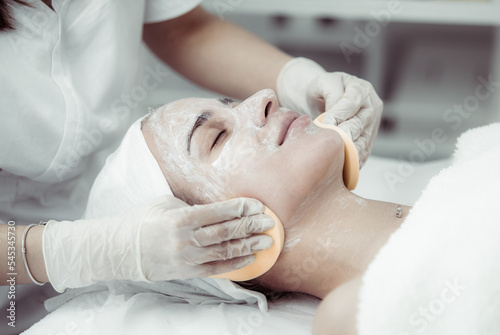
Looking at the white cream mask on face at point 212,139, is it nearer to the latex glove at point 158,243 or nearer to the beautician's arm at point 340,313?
the latex glove at point 158,243

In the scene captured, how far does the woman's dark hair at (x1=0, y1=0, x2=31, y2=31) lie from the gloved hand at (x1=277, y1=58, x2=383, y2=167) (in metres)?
0.83

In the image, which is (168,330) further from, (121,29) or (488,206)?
(121,29)

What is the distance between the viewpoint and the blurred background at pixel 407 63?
2.55 meters

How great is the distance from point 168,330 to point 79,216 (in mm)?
583

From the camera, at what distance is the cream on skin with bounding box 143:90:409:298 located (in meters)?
1.04

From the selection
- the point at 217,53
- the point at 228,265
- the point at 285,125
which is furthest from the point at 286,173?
the point at 217,53

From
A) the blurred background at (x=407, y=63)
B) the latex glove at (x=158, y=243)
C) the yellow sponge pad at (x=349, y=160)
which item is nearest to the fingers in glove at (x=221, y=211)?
the latex glove at (x=158, y=243)

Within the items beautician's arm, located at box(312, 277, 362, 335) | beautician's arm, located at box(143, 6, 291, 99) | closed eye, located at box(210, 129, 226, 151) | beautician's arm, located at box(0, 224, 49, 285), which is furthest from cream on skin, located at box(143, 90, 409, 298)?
beautician's arm, located at box(143, 6, 291, 99)

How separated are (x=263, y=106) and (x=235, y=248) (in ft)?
1.18

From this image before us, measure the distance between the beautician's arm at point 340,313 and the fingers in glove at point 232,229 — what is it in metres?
0.22

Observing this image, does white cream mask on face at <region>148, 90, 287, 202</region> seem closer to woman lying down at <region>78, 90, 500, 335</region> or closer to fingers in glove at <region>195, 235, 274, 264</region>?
woman lying down at <region>78, 90, 500, 335</region>

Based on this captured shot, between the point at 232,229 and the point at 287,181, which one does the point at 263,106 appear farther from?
the point at 232,229

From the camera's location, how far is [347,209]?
3.57 feet

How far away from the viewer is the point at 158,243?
949mm
